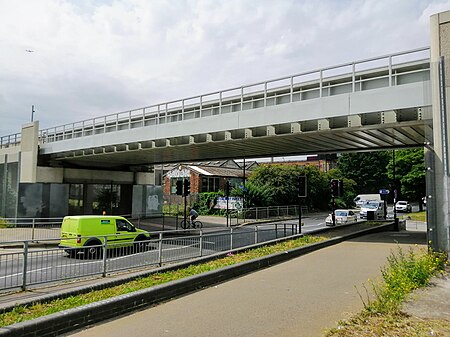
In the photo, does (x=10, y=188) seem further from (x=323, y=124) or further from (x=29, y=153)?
(x=323, y=124)

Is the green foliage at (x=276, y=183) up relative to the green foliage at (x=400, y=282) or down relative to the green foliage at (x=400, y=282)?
up

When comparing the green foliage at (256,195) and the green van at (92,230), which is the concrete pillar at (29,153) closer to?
the green van at (92,230)

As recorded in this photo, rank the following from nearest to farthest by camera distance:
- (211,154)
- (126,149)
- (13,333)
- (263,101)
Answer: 1. (13,333)
2. (263,101)
3. (126,149)
4. (211,154)

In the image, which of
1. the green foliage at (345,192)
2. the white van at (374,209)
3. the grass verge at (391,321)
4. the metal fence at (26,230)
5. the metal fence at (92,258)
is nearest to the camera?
the grass verge at (391,321)

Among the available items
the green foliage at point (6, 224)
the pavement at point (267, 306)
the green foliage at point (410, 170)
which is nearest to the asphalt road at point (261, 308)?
the pavement at point (267, 306)

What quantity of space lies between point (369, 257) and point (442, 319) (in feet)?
23.4

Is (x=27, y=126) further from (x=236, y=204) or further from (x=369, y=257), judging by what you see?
(x=369, y=257)

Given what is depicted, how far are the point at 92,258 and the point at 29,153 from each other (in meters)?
20.7

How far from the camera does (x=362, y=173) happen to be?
75.2 meters

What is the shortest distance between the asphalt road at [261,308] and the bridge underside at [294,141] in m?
6.71

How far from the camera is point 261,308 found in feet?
22.3

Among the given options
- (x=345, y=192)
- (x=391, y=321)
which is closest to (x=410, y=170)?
(x=345, y=192)

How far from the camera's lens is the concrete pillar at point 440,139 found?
11.4 m

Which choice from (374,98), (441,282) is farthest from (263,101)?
(441,282)
